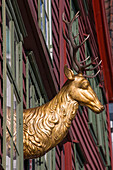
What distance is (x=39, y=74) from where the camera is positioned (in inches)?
430

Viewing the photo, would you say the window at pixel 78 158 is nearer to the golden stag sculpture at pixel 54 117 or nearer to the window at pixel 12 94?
the golden stag sculpture at pixel 54 117

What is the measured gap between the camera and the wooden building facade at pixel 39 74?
27.7ft

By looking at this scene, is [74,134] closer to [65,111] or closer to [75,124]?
[75,124]

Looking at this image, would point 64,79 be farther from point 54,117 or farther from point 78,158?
point 54,117

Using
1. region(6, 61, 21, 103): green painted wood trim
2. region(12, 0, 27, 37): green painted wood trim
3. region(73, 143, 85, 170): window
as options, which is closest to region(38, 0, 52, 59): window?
region(12, 0, 27, 37): green painted wood trim

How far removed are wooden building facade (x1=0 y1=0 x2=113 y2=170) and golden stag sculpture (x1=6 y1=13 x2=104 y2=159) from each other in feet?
1.18

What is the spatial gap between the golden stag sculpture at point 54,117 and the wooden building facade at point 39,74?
0.36 metres

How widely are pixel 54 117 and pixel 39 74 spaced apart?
152 cm

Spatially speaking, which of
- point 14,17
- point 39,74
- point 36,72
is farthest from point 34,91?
point 14,17

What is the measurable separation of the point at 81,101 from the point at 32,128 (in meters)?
0.87

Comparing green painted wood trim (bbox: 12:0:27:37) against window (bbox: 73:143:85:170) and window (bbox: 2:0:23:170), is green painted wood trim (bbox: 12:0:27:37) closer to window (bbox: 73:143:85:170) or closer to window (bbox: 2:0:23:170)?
window (bbox: 2:0:23:170)

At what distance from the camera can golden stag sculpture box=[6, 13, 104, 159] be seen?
930cm

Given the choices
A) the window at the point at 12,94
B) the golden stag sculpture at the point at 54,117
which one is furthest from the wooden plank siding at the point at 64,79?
the window at the point at 12,94

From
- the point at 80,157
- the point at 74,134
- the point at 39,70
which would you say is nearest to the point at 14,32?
the point at 39,70
